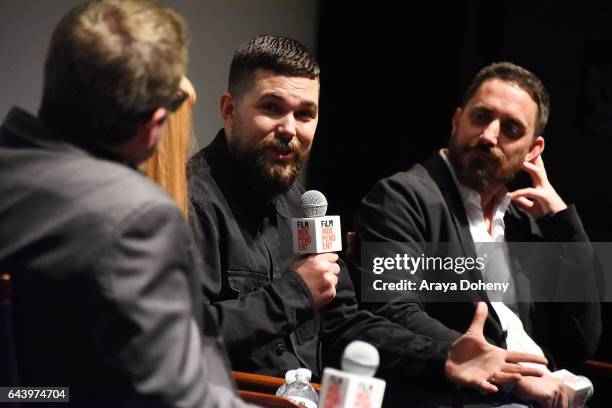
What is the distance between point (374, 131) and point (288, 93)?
2.07 m

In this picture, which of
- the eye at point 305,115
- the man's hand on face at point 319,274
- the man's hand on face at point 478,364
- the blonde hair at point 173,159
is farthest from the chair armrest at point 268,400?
the eye at point 305,115

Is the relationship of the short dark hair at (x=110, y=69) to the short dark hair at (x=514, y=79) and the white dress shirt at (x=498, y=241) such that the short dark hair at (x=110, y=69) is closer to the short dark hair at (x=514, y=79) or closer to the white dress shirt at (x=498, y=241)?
the white dress shirt at (x=498, y=241)

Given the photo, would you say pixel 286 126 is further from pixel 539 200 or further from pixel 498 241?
pixel 539 200

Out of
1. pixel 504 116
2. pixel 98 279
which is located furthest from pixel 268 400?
pixel 504 116

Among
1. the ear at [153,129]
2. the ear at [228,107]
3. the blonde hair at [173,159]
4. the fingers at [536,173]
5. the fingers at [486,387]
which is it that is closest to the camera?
the ear at [153,129]

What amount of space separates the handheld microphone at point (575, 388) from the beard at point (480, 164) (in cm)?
67

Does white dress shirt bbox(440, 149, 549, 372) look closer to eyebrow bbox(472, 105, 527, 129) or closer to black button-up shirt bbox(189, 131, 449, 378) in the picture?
eyebrow bbox(472, 105, 527, 129)

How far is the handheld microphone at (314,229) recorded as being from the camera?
2.14 m

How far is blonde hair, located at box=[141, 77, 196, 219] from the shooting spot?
1898mm

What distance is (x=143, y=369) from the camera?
1.11m

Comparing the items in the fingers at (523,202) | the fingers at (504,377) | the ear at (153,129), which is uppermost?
the fingers at (523,202)

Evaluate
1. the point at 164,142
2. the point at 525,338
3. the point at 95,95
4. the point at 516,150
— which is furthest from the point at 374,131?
the point at 95,95

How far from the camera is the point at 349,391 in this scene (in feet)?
4.19

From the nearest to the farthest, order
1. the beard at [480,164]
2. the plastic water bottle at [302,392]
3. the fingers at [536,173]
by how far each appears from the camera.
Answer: the plastic water bottle at [302,392], the beard at [480,164], the fingers at [536,173]
